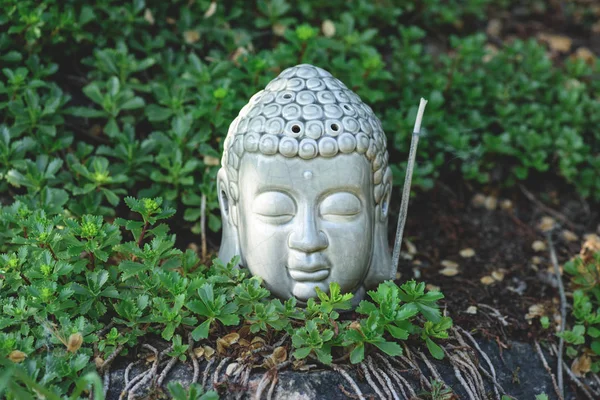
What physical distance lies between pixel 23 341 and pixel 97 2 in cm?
208

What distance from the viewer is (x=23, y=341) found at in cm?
237

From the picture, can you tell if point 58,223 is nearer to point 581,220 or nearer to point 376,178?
point 376,178

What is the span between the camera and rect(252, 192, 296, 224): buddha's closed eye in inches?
100

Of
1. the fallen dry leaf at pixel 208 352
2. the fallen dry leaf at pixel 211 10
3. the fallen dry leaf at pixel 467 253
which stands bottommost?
the fallen dry leaf at pixel 208 352

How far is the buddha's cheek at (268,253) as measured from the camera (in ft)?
8.47

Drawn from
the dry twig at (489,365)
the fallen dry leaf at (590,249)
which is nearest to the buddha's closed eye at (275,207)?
the dry twig at (489,365)

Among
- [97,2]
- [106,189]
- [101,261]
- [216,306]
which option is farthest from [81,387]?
[97,2]

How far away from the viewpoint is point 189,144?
11.0ft

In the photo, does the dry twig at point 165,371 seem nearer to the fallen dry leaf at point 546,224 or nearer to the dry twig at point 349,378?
Result: the dry twig at point 349,378

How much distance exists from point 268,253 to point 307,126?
493mm

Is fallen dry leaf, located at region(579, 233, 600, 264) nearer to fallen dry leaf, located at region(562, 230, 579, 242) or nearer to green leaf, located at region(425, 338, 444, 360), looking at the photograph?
fallen dry leaf, located at region(562, 230, 579, 242)

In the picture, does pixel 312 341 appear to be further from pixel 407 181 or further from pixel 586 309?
pixel 586 309

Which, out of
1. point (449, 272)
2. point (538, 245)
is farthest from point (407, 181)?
point (538, 245)

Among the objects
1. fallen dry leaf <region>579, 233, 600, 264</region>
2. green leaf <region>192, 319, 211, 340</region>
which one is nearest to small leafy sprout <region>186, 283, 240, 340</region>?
green leaf <region>192, 319, 211, 340</region>
